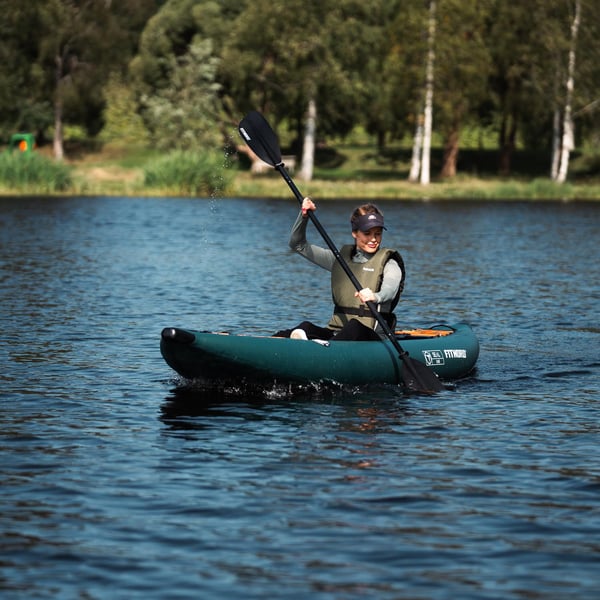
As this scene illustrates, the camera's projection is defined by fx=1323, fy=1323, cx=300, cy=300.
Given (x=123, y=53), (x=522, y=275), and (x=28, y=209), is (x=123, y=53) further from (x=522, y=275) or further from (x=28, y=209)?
(x=522, y=275)

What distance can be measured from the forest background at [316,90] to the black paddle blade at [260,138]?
29.6m

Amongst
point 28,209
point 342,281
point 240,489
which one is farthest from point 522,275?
point 28,209

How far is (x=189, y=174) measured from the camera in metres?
42.7

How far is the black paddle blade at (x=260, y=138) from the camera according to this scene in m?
12.8

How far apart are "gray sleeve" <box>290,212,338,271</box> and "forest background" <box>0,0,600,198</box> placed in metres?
30.9

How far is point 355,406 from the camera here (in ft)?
35.0

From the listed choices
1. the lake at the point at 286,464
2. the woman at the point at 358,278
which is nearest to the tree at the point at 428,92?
the lake at the point at 286,464

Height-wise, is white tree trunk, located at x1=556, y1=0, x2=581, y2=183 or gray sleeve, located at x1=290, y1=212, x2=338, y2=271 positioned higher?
white tree trunk, located at x1=556, y1=0, x2=581, y2=183

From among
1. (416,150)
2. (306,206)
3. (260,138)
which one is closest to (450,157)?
(416,150)

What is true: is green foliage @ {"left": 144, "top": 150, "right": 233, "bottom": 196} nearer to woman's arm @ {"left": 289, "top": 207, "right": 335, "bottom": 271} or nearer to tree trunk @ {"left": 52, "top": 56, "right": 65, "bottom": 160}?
tree trunk @ {"left": 52, "top": 56, "right": 65, "bottom": 160}

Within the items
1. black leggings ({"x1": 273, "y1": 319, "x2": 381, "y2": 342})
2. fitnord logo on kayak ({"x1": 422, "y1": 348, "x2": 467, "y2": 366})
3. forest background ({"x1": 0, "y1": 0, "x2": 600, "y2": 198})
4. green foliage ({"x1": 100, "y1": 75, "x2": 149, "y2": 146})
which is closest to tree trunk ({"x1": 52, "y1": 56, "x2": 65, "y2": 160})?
forest background ({"x1": 0, "y1": 0, "x2": 600, "y2": 198})

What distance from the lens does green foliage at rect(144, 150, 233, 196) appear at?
4262 cm

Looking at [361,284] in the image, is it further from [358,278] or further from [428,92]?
A: [428,92]

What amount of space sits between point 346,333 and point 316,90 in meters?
45.2
